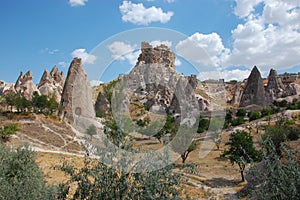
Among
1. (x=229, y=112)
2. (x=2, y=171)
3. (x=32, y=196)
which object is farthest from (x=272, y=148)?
(x=229, y=112)

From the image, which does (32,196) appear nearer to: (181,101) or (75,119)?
(75,119)

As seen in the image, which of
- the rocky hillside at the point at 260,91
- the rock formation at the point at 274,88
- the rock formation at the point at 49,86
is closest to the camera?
the rocky hillside at the point at 260,91

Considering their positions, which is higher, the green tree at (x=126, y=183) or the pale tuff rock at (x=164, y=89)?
the pale tuff rock at (x=164, y=89)

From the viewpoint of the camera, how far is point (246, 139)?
1888 centimetres

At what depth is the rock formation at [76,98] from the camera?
29828 mm

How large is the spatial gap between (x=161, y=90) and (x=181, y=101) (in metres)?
11.7

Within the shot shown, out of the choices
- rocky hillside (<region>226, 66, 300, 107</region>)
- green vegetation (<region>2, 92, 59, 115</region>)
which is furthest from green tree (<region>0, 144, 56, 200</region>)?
rocky hillside (<region>226, 66, 300, 107</region>)

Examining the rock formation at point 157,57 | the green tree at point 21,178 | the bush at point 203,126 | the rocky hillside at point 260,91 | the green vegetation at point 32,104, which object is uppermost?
the rock formation at point 157,57

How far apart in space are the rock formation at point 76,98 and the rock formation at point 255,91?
28.0 metres

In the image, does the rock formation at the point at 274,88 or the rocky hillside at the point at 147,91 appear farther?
the rock formation at the point at 274,88

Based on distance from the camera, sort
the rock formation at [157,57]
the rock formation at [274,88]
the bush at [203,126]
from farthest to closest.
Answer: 1. the rock formation at [157,57]
2. the rock formation at [274,88]
3. the bush at [203,126]

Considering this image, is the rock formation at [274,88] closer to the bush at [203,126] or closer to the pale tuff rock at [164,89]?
the pale tuff rock at [164,89]

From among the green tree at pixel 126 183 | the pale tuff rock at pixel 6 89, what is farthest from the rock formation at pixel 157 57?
the green tree at pixel 126 183

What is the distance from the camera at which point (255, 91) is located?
4578 centimetres
